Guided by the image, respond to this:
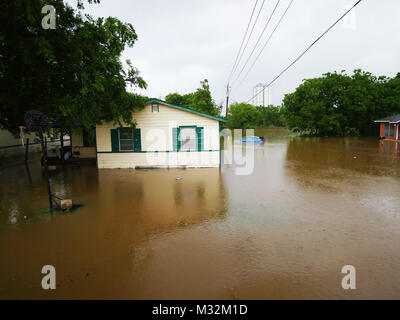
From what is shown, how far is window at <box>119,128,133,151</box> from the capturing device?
13492mm

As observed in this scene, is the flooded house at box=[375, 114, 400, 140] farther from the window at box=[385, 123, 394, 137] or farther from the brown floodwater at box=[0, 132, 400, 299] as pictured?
the brown floodwater at box=[0, 132, 400, 299]

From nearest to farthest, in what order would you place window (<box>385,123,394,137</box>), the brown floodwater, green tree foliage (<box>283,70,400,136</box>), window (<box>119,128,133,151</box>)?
the brown floodwater → window (<box>119,128,133,151</box>) → window (<box>385,123,394,137</box>) → green tree foliage (<box>283,70,400,136</box>)

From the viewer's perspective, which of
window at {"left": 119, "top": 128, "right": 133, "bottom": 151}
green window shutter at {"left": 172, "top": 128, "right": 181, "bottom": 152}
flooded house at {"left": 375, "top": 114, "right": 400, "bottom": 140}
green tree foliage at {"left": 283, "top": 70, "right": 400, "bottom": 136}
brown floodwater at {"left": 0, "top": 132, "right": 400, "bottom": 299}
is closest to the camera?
brown floodwater at {"left": 0, "top": 132, "right": 400, "bottom": 299}

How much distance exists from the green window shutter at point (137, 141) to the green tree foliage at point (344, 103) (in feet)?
123

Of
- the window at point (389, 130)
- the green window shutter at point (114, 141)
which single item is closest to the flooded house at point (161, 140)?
the green window shutter at point (114, 141)

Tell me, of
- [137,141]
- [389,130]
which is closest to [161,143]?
[137,141]

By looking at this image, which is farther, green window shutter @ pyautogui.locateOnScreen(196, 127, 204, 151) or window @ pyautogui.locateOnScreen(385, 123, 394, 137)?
window @ pyautogui.locateOnScreen(385, 123, 394, 137)

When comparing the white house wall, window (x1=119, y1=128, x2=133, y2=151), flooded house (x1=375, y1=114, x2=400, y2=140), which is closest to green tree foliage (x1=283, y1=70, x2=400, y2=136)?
flooded house (x1=375, y1=114, x2=400, y2=140)

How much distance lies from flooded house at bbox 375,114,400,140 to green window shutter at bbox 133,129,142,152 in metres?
31.8

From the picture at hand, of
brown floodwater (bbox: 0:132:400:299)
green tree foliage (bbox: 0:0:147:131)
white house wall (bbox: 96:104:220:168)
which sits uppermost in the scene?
green tree foliage (bbox: 0:0:147:131)

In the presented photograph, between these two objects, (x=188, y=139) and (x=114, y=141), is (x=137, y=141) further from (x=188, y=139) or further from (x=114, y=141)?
(x=188, y=139)
